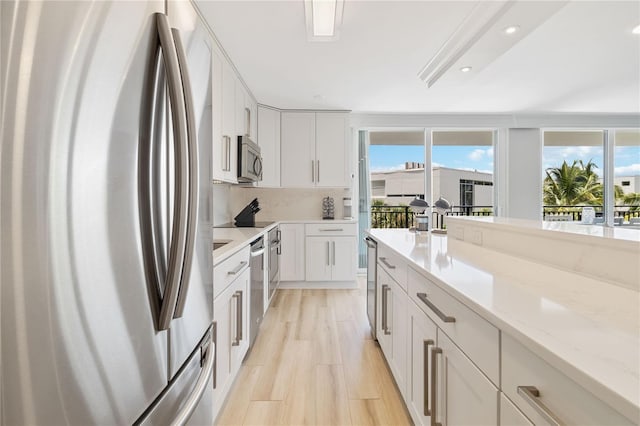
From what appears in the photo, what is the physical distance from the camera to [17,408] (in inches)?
16.0

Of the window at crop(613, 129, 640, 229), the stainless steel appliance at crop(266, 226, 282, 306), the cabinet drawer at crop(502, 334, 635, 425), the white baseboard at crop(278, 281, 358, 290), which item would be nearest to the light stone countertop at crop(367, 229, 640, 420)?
the cabinet drawer at crop(502, 334, 635, 425)

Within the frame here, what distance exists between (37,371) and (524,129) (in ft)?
19.5

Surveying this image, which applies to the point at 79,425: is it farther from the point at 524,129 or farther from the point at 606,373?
the point at 524,129

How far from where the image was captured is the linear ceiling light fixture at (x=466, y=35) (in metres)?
2.09

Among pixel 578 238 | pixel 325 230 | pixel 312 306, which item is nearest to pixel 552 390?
pixel 578 238

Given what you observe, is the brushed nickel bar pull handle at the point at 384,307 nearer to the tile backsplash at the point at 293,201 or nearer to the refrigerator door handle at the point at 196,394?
the refrigerator door handle at the point at 196,394

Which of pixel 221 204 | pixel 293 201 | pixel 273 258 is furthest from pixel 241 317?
pixel 293 201

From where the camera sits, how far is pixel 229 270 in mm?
1787

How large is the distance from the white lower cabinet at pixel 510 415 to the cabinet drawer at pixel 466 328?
49mm

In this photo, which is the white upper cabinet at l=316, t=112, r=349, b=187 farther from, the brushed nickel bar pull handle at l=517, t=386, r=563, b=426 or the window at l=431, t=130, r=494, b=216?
the brushed nickel bar pull handle at l=517, t=386, r=563, b=426

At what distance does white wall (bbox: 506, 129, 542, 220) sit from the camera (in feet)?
16.4

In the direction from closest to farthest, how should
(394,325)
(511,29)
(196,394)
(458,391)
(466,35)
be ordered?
(196,394)
(458,391)
(394,325)
(511,29)
(466,35)

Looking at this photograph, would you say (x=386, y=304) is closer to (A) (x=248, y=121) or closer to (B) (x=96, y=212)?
(B) (x=96, y=212)

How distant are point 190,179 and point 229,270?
1.09 meters
